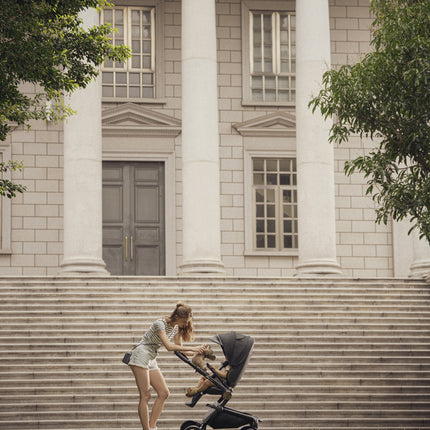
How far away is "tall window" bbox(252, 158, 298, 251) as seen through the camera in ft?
94.8

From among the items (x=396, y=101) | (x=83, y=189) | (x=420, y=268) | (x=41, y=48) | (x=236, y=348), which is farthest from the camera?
(x=420, y=268)

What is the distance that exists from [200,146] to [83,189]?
2964mm

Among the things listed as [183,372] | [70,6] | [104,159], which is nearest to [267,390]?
[183,372]

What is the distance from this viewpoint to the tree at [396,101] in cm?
1488

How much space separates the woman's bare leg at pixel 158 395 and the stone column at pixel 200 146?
10126 mm

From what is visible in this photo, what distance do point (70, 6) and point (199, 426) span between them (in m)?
6.45

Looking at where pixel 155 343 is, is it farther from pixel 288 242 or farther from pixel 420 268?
pixel 288 242

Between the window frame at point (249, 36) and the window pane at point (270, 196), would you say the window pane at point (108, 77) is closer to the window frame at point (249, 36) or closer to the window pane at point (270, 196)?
the window frame at point (249, 36)

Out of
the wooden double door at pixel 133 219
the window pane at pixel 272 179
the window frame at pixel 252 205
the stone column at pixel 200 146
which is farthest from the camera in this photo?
the window pane at pixel 272 179

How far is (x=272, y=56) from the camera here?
29.8 m

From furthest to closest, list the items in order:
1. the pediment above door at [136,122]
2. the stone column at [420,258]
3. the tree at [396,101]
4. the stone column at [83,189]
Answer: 1. the pediment above door at [136,122]
2. the stone column at [420,258]
3. the stone column at [83,189]
4. the tree at [396,101]

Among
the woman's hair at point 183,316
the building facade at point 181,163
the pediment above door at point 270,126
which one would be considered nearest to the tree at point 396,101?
the woman's hair at point 183,316

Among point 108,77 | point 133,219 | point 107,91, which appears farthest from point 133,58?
point 133,219

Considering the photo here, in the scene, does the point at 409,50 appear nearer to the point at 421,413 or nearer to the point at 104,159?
the point at 421,413
